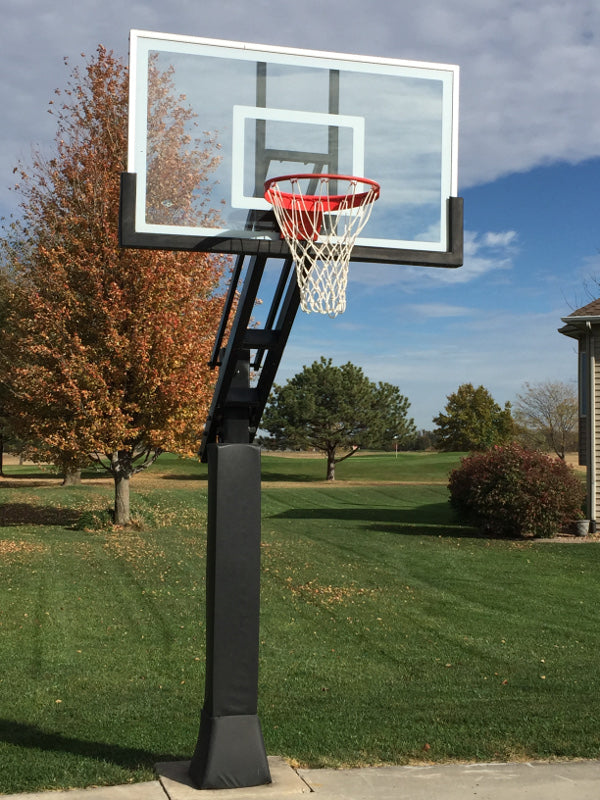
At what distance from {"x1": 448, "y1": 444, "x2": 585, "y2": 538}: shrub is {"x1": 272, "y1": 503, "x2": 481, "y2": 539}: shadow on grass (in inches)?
39.2

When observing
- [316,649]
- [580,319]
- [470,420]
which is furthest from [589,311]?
[470,420]

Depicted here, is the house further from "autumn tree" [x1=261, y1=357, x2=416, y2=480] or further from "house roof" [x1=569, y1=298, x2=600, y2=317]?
"autumn tree" [x1=261, y1=357, x2=416, y2=480]

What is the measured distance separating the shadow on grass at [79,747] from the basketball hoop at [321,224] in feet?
10.0

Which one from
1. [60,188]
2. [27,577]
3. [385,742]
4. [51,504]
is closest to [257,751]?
[385,742]

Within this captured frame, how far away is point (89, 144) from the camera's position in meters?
17.9

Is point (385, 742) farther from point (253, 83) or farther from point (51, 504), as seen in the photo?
point (51, 504)

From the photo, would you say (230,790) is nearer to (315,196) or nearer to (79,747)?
(79,747)

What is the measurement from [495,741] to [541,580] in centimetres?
847

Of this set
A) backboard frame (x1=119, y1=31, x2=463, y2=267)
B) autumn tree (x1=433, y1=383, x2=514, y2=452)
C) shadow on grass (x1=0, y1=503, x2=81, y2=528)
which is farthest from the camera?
autumn tree (x1=433, y1=383, x2=514, y2=452)

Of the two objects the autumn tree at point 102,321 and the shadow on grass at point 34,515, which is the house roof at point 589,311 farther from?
the shadow on grass at point 34,515

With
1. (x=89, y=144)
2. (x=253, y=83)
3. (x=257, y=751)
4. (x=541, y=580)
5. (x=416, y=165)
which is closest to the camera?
(x=257, y=751)

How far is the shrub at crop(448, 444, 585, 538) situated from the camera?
60.5ft

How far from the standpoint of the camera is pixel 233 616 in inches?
200

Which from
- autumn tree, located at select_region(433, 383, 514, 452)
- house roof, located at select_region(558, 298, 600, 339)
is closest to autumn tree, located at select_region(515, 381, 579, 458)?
autumn tree, located at select_region(433, 383, 514, 452)
